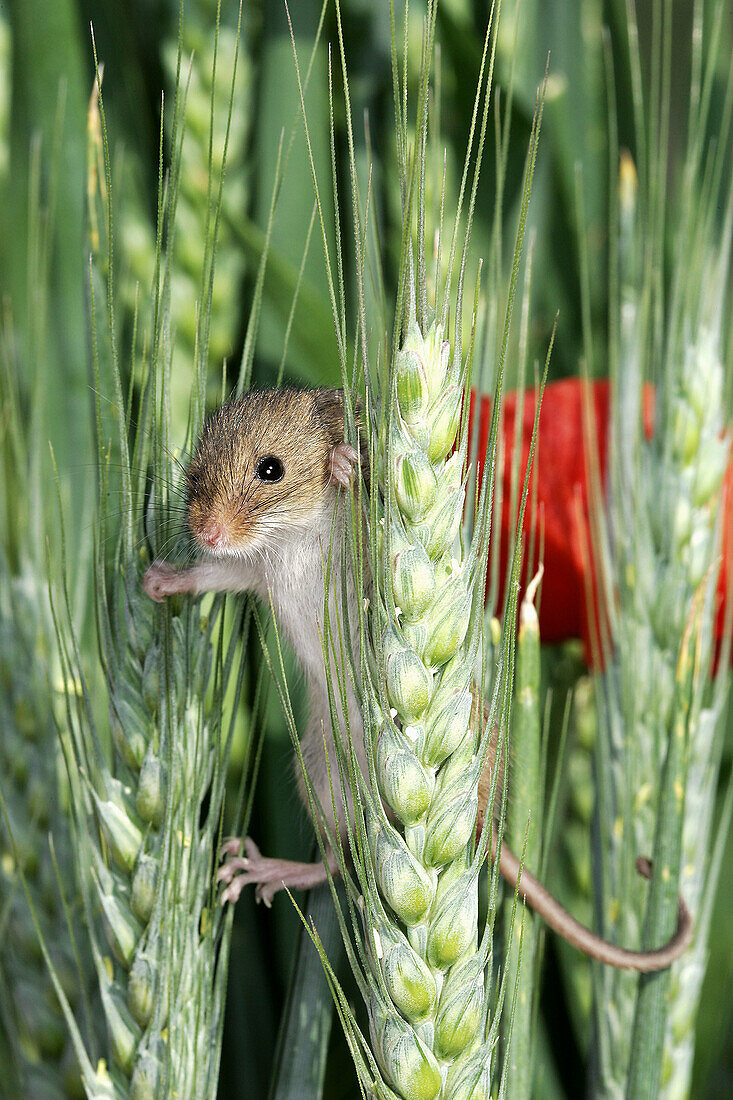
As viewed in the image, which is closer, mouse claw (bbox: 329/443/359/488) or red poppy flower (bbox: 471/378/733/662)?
mouse claw (bbox: 329/443/359/488)

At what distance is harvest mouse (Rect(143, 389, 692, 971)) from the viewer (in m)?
0.51

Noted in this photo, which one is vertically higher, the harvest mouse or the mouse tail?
the harvest mouse

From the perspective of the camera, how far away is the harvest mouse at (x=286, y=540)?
1.69ft

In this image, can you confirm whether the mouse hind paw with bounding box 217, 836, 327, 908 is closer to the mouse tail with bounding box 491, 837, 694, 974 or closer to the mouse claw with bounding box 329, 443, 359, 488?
the mouse tail with bounding box 491, 837, 694, 974

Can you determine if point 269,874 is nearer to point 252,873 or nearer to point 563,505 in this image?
point 252,873

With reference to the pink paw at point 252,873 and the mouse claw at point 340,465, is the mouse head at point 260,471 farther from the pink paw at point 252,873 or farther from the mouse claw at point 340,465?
the pink paw at point 252,873

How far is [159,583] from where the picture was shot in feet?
1.58

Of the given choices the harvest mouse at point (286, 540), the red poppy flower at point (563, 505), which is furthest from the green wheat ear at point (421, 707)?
the red poppy flower at point (563, 505)

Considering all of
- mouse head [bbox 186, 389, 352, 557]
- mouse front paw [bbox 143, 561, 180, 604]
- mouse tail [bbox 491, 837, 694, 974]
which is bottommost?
mouse tail [bbox 491, 837, 694, 974]

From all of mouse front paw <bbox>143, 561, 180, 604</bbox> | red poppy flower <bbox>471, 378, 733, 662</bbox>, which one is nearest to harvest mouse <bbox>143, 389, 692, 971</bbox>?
mouse front paw <bbox>143, 561, 180, 604</bbox>

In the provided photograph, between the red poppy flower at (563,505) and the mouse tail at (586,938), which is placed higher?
the red poppy flower at (563,505)

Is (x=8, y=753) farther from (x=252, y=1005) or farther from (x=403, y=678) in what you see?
(x=403, y=678)

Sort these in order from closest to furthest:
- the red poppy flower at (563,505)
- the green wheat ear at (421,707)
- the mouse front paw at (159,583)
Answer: the green wheat ear at (421,707), the mouse front paw at (159,583), the red poppy flower at (563,505)

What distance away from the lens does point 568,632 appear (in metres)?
0.77
